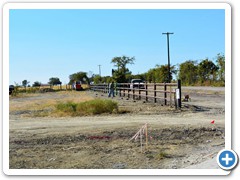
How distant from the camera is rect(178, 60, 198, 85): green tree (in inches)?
1283

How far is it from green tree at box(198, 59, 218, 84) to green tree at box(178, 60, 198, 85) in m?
0.47

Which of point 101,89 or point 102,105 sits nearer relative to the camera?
point 102,105

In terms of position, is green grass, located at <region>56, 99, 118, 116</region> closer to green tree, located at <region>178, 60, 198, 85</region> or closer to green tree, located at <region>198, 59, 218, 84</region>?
green tree, located at <region>198, 59, 218, 84</region>

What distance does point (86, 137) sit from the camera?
7711 millimetres

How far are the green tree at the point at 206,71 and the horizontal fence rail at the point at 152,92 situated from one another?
6823 mm

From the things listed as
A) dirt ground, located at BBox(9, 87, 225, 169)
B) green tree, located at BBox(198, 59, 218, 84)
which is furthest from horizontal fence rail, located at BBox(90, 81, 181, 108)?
green tree, located at BBox(198, 59, 218, 84)

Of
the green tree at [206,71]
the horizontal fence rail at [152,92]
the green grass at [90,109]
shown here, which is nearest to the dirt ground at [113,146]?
the green grass at [90,109]

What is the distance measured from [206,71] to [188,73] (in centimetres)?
216

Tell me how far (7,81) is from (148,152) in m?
2.98
